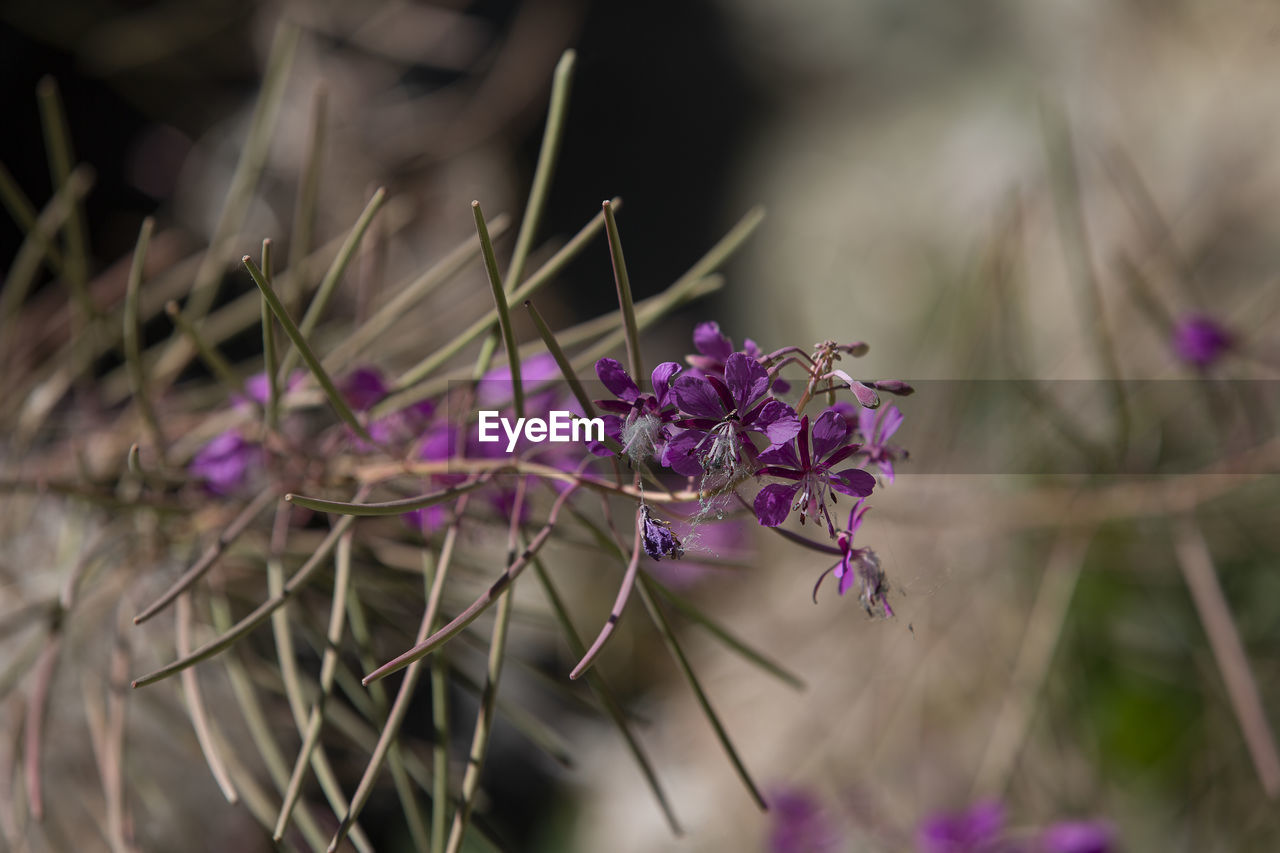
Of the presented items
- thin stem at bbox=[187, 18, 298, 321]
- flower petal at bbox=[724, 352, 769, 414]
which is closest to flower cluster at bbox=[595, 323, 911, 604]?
flower petal at bbox=[724, 352, 769, 414]

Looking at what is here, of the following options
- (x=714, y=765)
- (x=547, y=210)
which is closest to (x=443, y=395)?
(x=714, y=765)

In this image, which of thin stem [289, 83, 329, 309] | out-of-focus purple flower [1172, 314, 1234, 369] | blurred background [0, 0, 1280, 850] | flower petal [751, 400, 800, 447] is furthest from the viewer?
blurred background [0, 0, 1280, 850]

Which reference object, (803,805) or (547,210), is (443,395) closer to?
(803,805)

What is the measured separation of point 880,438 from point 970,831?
1.72 ft

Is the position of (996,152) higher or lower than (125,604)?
higher

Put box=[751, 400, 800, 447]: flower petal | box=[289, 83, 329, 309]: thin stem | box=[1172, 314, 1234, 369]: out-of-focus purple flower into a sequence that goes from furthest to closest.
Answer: box=[1172, 314, 1234, 369]: out-of-focus purple flower → box=[289, 83, 329, 309]: thin stem → box=[751, 400, 800, 447]: flower petal

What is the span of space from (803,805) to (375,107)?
1.02m

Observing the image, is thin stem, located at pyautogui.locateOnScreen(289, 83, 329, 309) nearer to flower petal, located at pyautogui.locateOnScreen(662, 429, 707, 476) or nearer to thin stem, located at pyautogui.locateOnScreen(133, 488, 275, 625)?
thin stem, located at pyautogui.locateOnScreen(133, 488, 275, 625)

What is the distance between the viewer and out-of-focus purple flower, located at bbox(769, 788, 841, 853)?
31.7 inches

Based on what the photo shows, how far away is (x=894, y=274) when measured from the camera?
1385 mm

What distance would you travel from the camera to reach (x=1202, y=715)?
0.93 m

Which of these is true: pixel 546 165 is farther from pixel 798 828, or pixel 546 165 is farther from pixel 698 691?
pixel 798 828

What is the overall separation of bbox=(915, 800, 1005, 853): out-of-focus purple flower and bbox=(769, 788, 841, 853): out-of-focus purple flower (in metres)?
0.15

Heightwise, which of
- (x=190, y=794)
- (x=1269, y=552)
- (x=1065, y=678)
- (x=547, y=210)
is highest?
(x=547, y=210)
